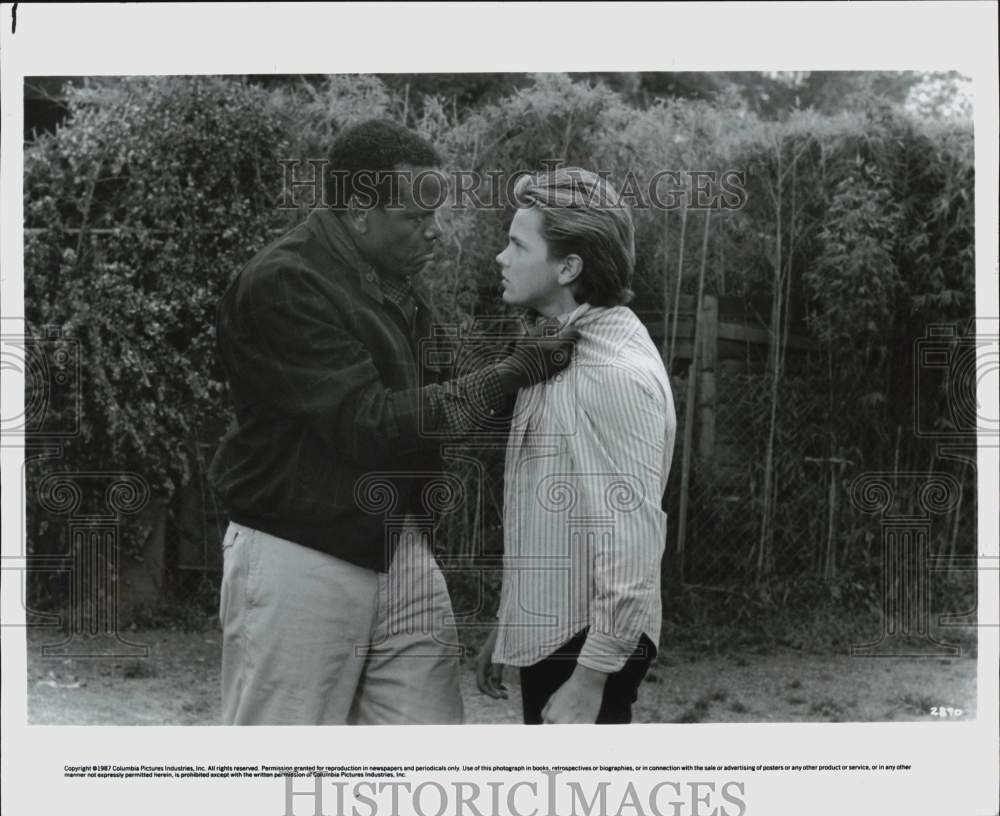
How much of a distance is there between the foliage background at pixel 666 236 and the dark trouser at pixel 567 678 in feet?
1.31

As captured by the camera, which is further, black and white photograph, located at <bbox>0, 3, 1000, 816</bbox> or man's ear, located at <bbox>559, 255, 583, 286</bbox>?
black and white photograph, located at <bbox>0, 3, 1000, 816</bbox>

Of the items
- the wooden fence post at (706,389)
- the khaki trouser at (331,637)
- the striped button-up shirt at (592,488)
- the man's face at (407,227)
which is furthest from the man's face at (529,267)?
the khaki trouser at (331,637)

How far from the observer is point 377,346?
10.8 ft

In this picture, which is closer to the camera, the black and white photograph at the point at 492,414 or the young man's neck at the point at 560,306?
the young man's neck at the point at 560,306

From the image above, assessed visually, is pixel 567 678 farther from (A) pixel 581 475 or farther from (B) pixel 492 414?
(B) pixel 492 414

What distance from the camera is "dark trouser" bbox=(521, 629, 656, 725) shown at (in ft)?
Result: 10.2

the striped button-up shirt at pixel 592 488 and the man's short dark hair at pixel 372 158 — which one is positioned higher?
the man's short dark hair at pixel 372 158

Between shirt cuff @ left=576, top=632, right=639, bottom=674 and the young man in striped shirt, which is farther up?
the young man in striped shirt

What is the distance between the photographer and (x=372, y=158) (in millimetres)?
3512

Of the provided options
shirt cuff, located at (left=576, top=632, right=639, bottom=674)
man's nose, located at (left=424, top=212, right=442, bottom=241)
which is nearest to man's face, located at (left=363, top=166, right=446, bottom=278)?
man's nose, located at (left=424, top=212, right=442, bottom=241)

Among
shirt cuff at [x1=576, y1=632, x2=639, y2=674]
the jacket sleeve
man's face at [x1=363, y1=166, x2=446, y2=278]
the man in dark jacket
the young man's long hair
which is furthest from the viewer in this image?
man's face at [x1=363, y1=166, x2=446, y2=278]

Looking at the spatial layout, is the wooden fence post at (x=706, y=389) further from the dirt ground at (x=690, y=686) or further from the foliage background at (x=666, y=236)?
the dirt ground at (x=690, y=686)

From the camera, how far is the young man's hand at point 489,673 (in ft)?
11.0

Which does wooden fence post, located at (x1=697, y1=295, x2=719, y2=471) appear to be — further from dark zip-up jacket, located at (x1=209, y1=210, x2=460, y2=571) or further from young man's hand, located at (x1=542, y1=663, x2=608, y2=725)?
young man's hand, located at (x1=542, y1=663, x2=608, y2=725)
